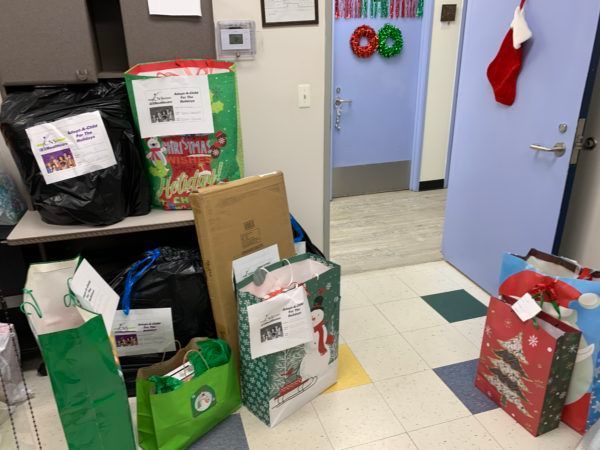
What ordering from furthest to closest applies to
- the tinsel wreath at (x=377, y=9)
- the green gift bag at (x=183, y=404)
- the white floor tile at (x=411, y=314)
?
the tinsel wreath at (x=377, y=9)
the white floor tile at (x=411, y=314)
the green gift bag at (x=183, y=404)

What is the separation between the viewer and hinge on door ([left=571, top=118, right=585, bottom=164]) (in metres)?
1.99

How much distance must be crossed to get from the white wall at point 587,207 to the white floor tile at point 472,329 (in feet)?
1.83

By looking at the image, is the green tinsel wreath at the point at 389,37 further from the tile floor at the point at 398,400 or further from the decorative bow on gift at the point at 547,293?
the decorative bow on gift at the point at 547,293

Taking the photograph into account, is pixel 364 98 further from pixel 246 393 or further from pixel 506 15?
pixel 246 393

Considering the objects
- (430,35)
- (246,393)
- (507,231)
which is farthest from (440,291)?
(430,35)

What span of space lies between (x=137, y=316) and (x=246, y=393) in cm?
54

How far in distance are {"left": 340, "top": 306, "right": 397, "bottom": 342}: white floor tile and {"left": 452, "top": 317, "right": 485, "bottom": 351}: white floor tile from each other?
1.14 feet

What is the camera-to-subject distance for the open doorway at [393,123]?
3975mm

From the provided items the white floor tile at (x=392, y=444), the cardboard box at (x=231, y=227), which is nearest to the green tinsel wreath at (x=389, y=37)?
the cardboard box at (x=231, y=227)

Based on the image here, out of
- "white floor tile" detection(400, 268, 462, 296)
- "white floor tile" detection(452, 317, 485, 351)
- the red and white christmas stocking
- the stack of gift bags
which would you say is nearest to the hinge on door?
the red and white christmas stocking

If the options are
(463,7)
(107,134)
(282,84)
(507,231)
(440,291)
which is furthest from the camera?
(463,7)

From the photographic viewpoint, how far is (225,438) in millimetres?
1731

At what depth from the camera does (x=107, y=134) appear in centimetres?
170

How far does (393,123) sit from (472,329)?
258 cm
